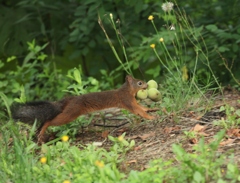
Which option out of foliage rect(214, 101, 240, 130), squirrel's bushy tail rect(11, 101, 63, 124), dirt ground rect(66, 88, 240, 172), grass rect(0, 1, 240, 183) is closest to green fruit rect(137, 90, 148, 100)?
dirt ground rect(66, 88, 240, 172)

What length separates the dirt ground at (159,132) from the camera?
18.2ft

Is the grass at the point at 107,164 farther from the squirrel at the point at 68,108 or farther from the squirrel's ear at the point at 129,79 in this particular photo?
the squirrel's ear at the point at 129,79

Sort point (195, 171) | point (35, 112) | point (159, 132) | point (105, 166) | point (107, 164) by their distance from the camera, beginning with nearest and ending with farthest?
point (195, 171) < point (105, 166) < point (107, 164) < point (159, 132) < point (35, 112)

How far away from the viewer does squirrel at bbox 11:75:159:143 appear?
6402mm

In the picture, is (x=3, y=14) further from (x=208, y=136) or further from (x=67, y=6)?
(x=208, y=136)

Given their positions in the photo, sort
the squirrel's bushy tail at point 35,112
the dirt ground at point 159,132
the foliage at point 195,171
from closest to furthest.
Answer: the foliage at point 195,171 < the dirt ground at point 159,132 < the squirrel's bushy tail at point 35,112

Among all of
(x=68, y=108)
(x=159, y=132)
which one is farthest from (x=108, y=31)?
(x=159, y=132)

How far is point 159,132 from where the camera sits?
6.25 meters

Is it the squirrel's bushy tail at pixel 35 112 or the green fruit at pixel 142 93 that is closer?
the squirrel's bushy tail at pixel 35 112

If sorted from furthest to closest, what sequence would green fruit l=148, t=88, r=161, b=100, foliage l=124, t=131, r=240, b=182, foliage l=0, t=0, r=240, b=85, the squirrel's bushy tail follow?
foliage l=0, t=0, r=240, b=85
green fruit l=148, t=88, r=161, b=100
the squirrel's bushy tail
foliage l=124, t=131, r=240, b=182

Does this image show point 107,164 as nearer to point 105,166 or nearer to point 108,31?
point 105,166

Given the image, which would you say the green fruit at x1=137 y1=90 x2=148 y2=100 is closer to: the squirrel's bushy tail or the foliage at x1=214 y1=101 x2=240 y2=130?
the squirrel's bushy tail

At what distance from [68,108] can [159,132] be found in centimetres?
85

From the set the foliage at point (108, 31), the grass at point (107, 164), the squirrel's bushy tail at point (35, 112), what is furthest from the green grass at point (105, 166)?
the foliage at point (108, 31)
